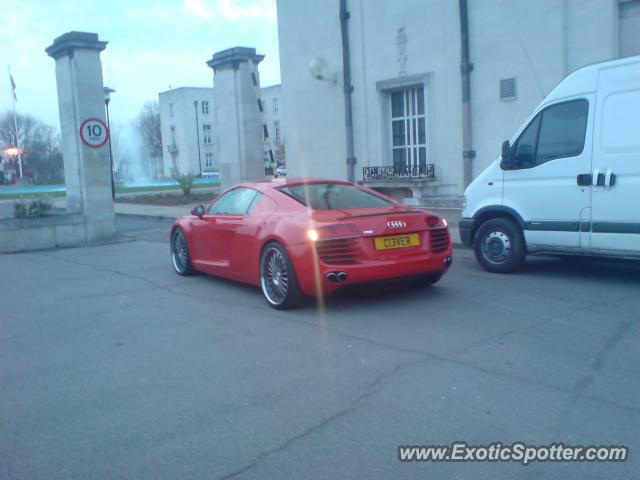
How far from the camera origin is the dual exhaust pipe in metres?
6.51

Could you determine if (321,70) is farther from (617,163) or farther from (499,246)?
(617,163)

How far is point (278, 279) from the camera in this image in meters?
7.01

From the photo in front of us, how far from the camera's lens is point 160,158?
9044cm

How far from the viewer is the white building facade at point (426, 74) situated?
13492mm

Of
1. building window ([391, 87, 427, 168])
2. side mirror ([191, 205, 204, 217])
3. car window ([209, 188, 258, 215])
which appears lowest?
side mirror ([191, 205, 204, 217])

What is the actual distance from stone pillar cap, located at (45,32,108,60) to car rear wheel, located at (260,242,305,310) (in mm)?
9151

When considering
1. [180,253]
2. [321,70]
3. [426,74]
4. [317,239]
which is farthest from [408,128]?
[317,239]

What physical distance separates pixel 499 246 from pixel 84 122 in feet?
30.4

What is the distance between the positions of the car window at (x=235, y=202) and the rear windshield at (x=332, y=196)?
528 millimetres

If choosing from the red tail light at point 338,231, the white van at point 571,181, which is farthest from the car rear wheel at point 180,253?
the white van at point 571,181

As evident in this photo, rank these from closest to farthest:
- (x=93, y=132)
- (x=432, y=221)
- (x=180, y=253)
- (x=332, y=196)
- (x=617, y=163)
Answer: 1. (x=432, y=221)
2. (x=617, y=163)
3. (x=332, y=196)
4. (x=180, y=253)
5. (x=93, y=132)

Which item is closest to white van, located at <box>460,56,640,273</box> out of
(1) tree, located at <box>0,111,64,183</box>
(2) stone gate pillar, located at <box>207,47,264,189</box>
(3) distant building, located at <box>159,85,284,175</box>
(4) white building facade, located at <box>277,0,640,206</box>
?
(4) white building facade, located at <box>277,0,640,206</box>

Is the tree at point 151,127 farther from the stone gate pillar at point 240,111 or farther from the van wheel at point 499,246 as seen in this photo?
the van wheel at point 499,246

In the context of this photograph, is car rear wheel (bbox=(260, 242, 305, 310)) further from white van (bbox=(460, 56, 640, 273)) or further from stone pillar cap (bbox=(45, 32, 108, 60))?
stone pillar cap (bbox=(45, 32, 108, 60))
